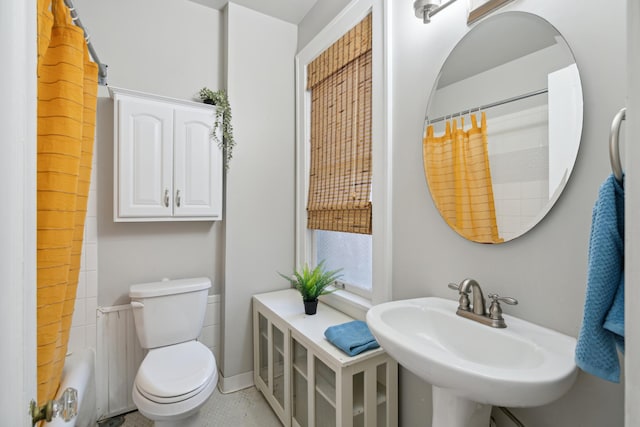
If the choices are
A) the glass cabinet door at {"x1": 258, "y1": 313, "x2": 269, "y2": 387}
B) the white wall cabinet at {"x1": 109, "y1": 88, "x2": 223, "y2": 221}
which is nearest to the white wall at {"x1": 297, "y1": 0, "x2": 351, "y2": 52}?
the white wall cabinet at {"x1": 109, "y1": 88, "x2": 223, "y2": 221}

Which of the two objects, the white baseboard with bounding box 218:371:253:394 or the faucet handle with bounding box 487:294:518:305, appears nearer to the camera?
the faucet handle with bounding box 487:294:518:305

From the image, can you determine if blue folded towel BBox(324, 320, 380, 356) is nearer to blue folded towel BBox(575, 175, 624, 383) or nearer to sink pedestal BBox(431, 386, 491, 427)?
sink pedestal BBox(431, 386, 491, 427)

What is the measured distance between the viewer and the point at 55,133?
991 mm

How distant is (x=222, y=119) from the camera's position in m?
2.11

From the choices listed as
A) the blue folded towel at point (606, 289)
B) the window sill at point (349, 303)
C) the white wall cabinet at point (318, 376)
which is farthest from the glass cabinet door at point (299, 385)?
the blue folded towel at point (606, 289)

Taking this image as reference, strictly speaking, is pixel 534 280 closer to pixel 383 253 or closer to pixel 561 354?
pixel 561 354

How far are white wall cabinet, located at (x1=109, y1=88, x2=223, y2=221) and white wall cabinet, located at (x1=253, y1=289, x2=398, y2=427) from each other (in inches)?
33.0

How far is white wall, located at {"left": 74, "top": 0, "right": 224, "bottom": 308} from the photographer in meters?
1.92

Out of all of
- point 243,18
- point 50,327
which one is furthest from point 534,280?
point 243,18

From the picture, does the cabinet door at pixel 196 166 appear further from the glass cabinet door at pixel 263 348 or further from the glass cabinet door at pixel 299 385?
the glass cabinet door at pixel 299 385

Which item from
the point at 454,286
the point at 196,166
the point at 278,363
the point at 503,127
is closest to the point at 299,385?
the point at 278,363

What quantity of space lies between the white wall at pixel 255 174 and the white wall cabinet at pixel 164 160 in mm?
192

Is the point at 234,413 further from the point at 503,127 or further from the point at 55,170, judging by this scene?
Result: the point at 503,127

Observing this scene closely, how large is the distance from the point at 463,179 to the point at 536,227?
33cm
